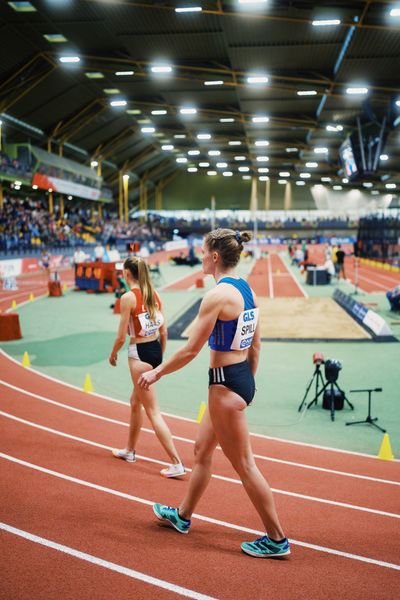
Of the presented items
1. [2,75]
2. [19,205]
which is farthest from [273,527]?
[19,205]

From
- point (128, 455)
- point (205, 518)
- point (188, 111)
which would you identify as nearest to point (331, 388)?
point (128, 455)

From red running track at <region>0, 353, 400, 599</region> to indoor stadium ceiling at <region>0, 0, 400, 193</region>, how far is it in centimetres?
1786

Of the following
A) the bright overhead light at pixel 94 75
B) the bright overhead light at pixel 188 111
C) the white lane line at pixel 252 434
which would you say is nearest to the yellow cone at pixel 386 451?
the white lane line at pixel 252 434

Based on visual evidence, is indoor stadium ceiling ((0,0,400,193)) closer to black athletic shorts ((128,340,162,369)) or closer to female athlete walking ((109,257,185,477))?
female athlete walking ((109,257,185,477))

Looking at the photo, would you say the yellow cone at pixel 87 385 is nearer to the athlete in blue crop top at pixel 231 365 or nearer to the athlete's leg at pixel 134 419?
the athlete's leg at pixel 134 419

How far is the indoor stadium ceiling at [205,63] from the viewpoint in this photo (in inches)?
859

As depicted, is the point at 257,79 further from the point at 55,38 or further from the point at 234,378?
the point at 234,378

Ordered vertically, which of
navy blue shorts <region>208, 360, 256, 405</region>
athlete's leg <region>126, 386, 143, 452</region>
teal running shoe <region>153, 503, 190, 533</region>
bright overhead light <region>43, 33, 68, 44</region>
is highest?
bright overhead light <region>43, 33, 68, 44</region>

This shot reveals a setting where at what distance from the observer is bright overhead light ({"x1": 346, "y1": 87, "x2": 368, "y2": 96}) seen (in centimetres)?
2945

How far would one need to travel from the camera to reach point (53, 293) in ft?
82.9

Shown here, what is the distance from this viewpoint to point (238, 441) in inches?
148

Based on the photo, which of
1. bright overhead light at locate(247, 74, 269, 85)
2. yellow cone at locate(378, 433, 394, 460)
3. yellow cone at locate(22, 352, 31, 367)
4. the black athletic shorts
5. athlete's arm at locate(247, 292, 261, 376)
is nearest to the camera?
athlete's arm at locate(247, 292, 261, 376)

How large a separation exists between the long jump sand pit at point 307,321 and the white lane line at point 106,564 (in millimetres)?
11158

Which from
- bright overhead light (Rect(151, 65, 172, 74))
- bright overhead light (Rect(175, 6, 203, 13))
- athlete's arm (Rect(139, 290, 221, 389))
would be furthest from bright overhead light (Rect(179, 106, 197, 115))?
athlete's arm (Rect(139, 290, 221, 389))
